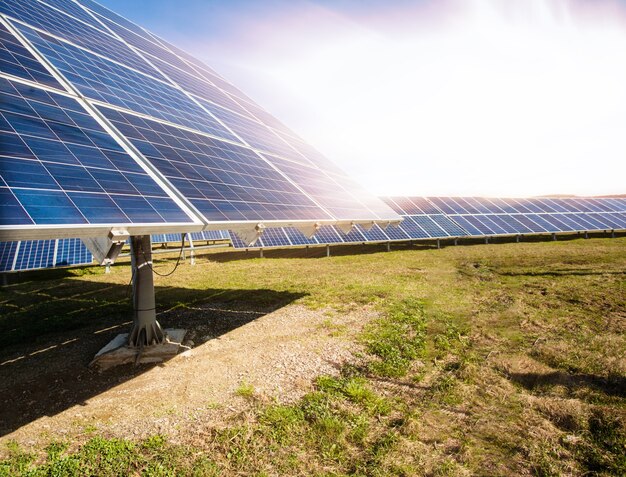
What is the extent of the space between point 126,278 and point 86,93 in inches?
606

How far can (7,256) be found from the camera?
21078mm

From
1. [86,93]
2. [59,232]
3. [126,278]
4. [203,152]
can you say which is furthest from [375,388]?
[126,278]

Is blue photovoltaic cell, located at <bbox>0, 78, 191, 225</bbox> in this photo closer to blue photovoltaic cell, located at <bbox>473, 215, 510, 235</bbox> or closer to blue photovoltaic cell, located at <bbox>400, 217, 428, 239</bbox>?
blue photovoltaic cell, located at <bbox>400, 217, 428, 239</bbox>

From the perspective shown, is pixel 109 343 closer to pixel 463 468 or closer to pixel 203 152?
pixel 203 152

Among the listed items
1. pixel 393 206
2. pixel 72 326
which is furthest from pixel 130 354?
pixel 393 206

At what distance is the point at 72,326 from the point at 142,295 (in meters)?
5.08

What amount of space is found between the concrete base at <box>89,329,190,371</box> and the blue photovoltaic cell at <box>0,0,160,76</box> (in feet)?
34.5

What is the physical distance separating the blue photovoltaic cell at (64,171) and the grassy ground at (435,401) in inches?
154

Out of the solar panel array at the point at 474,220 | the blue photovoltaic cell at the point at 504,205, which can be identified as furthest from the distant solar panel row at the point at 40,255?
the blue photovoltaic cell at the point at 504,205

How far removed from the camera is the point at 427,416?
6484 millimetres

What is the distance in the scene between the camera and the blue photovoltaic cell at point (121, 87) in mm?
A: 10133

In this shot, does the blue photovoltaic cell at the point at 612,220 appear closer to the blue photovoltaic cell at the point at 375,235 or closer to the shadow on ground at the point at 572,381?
the blue photovoltaic cell at the point at 375,235

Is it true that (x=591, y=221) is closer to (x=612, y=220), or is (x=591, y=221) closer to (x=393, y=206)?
(x=612, y=220)

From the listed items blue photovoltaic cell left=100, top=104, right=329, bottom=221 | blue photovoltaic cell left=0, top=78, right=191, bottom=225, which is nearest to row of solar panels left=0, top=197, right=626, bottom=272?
blue photovoltaic cell left=100, top=104, right=329, bottom=221
